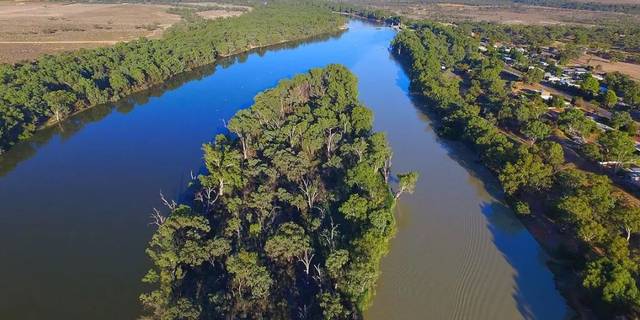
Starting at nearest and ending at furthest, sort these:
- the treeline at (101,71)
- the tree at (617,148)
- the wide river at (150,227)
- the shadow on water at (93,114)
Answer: the wide river at (150,227), the tree at (617,148), the shadow on water at (93,114), the treeline at (101,71)

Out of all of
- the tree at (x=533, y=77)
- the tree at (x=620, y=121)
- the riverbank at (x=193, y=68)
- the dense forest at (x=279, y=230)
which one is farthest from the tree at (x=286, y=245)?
the tree at (x=533, y=77)

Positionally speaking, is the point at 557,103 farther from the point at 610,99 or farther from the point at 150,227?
the point at 150,227

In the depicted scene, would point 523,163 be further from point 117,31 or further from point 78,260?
point 117,31

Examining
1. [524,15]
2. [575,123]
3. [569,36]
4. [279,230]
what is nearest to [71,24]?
[279,230]

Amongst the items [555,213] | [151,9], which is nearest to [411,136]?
[555,213]

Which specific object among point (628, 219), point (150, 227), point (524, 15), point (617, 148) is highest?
point (524, 15)

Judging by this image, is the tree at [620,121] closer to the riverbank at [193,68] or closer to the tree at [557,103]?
the tree at [557,103]

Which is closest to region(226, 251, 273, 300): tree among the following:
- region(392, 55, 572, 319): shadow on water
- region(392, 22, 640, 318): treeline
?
region(392, 55, 572, 319): shadow on water
